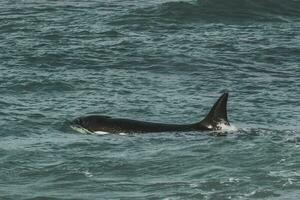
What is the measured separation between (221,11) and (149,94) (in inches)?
556

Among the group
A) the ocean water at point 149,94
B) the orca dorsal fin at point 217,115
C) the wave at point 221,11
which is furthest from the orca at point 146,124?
the wave at point 221,11

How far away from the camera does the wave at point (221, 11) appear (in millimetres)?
36781

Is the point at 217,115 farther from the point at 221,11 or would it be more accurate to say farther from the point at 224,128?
the point at 221,11

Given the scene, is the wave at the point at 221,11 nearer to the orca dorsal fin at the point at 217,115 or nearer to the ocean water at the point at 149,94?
the ocean water at the point at 149,94

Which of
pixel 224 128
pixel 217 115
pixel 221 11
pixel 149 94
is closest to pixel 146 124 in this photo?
pixel 217 115

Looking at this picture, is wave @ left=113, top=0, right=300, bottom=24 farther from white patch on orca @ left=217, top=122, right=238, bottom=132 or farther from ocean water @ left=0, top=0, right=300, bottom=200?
white patch on orca @ left=217, top=122, right=238, bottom=132

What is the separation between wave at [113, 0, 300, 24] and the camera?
36.8m

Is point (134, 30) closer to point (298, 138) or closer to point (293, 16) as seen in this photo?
point (293, 16)

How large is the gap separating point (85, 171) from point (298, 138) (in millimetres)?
4851

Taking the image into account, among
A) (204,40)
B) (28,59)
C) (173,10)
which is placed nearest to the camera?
(28,59)

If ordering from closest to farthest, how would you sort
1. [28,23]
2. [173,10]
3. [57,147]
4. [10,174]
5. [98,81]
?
[10,174]
[57,147]
[98,81]
[28,23]
[173,10]

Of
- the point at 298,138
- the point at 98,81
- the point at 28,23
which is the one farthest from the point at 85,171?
the point at 28,23

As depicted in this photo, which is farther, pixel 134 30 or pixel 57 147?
pixel 134 30

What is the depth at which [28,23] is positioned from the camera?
3516cm
